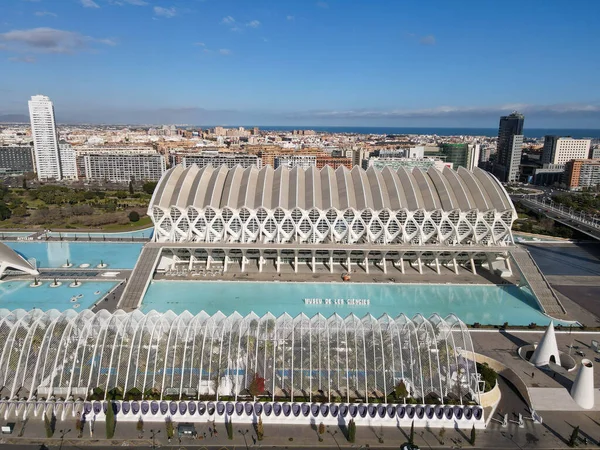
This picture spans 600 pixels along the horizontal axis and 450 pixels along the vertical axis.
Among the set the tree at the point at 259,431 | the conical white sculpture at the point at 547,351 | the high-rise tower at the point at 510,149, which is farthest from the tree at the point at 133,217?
the high-rise tower at the point at 510,149

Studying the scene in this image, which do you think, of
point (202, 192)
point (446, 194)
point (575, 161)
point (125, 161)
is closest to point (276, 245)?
point (202, 192)

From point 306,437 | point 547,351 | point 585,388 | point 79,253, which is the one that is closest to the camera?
point 306,437

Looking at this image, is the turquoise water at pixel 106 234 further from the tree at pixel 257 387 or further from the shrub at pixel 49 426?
the tree at pixel 257 387

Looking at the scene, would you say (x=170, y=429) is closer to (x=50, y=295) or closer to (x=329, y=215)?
(x=50, y=295)

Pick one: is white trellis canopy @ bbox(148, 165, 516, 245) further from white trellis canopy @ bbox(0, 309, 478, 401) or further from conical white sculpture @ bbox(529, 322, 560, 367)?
white trellis canopy @ bbox(0, 309, 478, 401)

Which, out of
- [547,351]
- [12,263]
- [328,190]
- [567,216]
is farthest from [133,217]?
[567,216]
